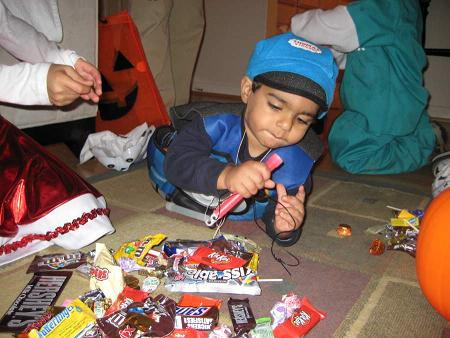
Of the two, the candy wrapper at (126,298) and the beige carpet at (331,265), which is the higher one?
the candy wrapper at (126,298)

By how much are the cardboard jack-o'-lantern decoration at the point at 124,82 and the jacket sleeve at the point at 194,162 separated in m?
0.70

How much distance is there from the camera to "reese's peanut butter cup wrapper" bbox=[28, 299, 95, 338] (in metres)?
0.58

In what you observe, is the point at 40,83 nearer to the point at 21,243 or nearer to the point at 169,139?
the point at 21,243

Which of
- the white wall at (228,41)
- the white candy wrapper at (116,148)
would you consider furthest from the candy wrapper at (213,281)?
the white wall at (228,41)

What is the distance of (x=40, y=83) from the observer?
0.81 meters

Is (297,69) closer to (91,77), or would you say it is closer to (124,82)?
(91,77)

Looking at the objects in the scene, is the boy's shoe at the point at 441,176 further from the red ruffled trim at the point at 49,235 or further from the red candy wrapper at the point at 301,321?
the red ruffled trim at the point at 49,235

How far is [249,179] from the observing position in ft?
2.53

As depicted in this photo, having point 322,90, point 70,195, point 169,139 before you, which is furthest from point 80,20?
point 322,90

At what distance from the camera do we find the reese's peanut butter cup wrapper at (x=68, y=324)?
0.58 metres

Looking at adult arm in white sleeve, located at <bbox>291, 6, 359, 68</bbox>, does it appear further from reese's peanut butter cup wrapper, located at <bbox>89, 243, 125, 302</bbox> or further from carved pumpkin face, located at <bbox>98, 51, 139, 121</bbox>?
reese's peanut butter cup wrapper, located at <bbox>89, 243, 125, 302</bbox>

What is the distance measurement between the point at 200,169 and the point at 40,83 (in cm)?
37

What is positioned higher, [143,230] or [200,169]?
[200,169]

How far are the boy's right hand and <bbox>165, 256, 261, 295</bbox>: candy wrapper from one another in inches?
5.9
